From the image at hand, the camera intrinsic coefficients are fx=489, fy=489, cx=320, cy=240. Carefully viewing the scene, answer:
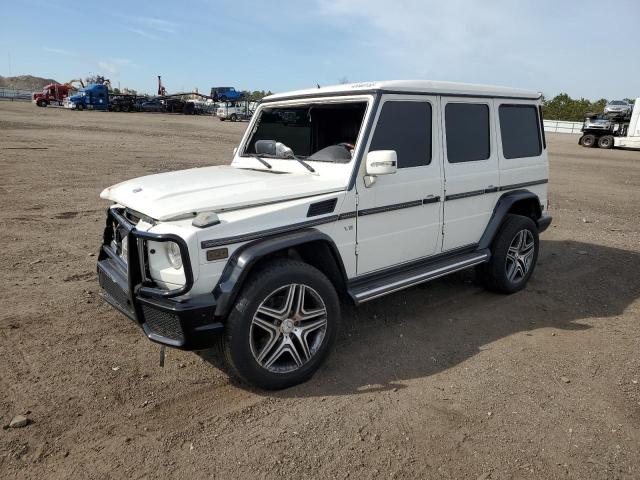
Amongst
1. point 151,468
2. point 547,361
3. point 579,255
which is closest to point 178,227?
point 151,468

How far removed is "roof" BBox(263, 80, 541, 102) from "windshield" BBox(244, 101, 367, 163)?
0.11m

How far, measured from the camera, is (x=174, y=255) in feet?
10.5

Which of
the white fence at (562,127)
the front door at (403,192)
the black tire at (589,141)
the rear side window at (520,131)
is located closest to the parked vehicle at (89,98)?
the black tire at (589,141)

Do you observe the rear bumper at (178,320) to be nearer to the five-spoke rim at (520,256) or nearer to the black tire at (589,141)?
the five-spoke rim at (520,256)

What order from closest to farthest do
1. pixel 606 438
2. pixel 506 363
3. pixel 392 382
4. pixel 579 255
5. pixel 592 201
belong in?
pixel 606 438 → pixel 392 382 → pixel 506 363 → pixel 579 255 → pixel 592 201

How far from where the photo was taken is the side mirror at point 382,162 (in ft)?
11.8

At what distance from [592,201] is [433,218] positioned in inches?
341

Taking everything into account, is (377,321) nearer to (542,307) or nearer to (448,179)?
(448,179)

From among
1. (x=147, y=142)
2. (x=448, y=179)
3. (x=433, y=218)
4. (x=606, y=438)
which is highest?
(x=147, y=142)

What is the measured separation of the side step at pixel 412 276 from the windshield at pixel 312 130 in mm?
1050

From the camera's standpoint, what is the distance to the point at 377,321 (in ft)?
15.4

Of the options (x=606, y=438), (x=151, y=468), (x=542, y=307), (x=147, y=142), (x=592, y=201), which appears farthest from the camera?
(x=147, y=142)

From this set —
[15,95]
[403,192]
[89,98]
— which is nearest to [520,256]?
[403,192]

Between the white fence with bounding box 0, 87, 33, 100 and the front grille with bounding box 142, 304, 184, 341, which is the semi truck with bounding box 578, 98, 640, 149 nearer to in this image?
the front grille with bounding box 142, 304, 184, 341
